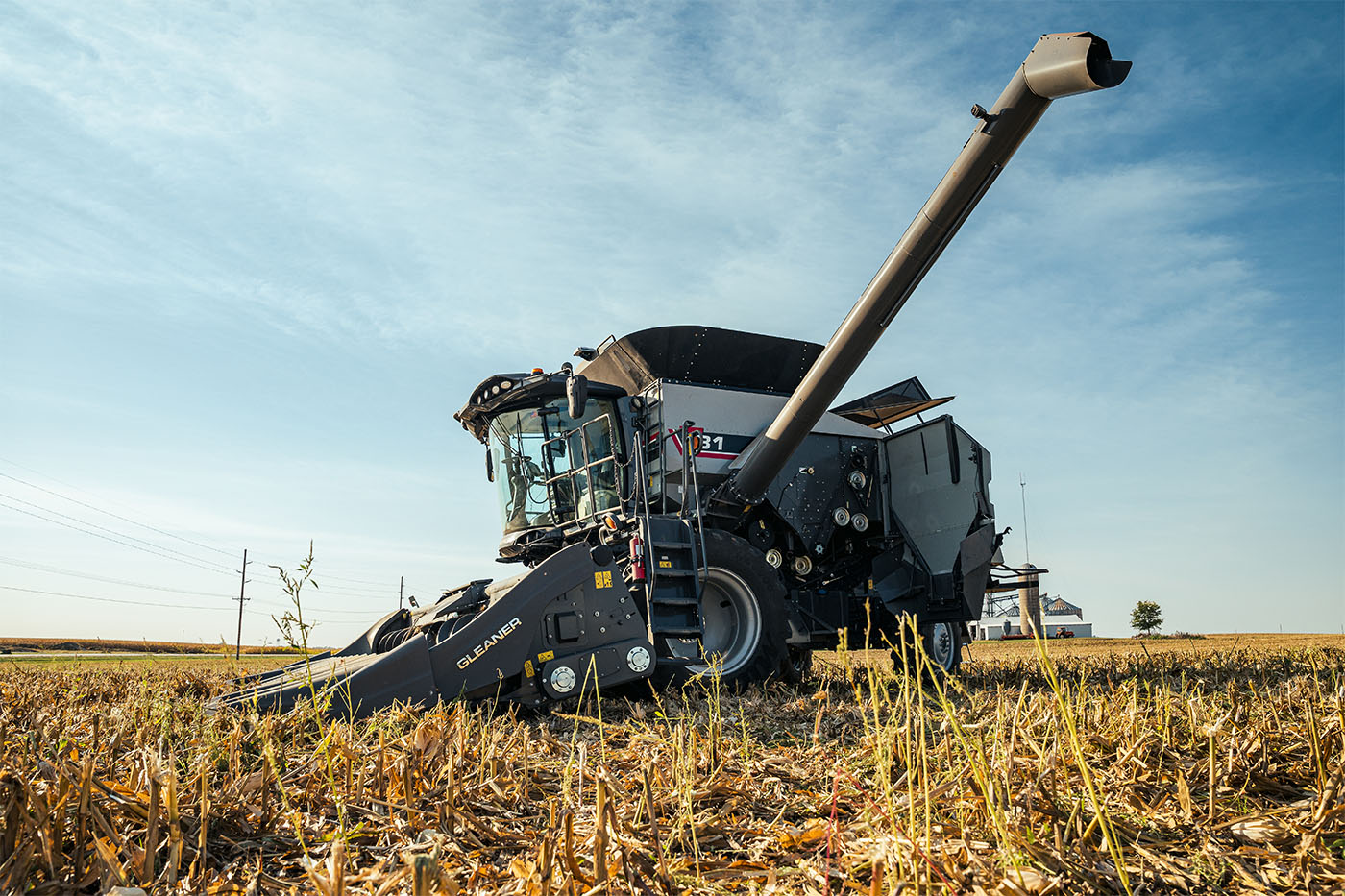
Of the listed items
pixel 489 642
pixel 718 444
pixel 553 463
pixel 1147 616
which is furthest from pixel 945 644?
pixel 1147 616

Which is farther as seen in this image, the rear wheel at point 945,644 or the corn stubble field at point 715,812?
the rear wheel at point 945,644

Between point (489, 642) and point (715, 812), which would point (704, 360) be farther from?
point (715, 812)

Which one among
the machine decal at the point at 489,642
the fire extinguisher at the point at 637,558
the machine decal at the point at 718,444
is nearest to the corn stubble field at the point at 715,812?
the machine decal at the point at 489,642

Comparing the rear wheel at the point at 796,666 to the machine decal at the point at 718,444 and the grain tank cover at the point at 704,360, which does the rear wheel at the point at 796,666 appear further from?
the grain tank cover at the point at 704,360

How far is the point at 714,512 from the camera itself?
7691 millimetres

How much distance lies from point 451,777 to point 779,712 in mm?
2827

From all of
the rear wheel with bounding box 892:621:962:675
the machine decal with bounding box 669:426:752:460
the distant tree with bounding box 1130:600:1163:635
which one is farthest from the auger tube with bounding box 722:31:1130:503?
the distant tree with bounding box 1130:600:1163:635

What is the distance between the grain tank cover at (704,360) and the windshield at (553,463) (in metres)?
0.52

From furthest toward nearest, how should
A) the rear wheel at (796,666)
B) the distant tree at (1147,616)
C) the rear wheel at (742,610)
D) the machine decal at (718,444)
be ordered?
1. the distant tree at (1147,616)
2. the machine decal at (718,444)
3. the rear wheel at (796,666)
4. the rear wheel at (742,610)

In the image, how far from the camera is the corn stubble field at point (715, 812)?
169 cm

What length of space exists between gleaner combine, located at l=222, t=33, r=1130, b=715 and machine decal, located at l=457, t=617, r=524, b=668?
1 cm

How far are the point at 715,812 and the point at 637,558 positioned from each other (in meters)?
3.90

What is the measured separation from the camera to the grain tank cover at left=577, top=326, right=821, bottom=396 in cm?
771

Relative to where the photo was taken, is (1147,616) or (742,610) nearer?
(742,610)
